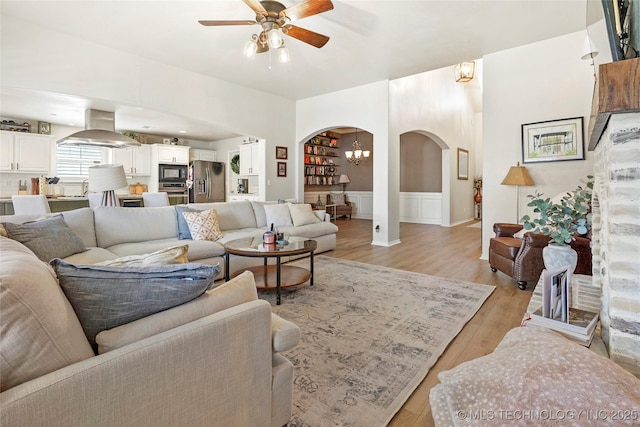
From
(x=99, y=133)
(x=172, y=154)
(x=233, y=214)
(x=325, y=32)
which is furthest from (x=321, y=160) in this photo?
(x=325, y=32)

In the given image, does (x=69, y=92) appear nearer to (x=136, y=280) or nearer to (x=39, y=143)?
(x=39, y=143)

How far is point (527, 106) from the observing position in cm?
417

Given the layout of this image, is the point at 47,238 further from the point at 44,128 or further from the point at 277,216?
the point at 44,128

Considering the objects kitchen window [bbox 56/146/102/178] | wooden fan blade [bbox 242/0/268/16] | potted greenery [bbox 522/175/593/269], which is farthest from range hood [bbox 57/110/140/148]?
potted greenery [bbox 522/175/593/269]

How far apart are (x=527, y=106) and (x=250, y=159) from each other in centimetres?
527

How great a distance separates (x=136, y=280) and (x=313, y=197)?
9.08 meters

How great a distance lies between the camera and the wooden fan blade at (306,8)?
2.64 meters

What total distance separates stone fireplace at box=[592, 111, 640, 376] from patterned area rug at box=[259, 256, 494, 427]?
94cm

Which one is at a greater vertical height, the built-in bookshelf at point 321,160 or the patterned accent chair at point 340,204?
the built-in bookshelf at point 321,160

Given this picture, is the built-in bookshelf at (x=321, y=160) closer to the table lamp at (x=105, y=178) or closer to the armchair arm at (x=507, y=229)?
the table lamp at (x=105, y=178)

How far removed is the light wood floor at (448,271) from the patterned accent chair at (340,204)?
156cm

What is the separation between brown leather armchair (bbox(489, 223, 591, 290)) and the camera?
2.92 m

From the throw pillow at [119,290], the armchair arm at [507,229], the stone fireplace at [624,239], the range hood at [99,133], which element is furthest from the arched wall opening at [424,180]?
the throw pillow at [119,290]

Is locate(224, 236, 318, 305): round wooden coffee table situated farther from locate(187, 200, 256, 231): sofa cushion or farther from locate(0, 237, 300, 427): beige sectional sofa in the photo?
locate(0, 237, 300, 427): beige sectional sofa
